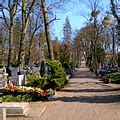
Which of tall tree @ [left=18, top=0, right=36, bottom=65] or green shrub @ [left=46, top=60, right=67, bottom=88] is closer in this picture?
green shrub @ [left=46, top=60, right=67, bottom=88]

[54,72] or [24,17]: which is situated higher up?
[24,17]

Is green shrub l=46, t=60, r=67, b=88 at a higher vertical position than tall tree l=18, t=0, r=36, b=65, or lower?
lower

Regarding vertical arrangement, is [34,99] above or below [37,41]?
below

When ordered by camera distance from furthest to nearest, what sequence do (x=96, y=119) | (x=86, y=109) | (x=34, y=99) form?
(x=34, y=99) < (x=86, y=109) < (x=96, y=119)

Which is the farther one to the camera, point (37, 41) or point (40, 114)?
point (37, 41)

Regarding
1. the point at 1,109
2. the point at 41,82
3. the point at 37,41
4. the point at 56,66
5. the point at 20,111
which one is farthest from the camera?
the point at 37,41

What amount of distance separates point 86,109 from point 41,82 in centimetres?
1090

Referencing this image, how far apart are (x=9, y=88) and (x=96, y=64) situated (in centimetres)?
5849

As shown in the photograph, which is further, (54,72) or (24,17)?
(24,17)

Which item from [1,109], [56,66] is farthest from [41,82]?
A: [1,109]

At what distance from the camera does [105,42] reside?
93312mm

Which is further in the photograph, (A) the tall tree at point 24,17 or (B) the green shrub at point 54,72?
(A) the tall tree at point 24,17

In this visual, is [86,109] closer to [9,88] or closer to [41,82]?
[9,88]

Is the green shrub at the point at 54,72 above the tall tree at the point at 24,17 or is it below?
below
